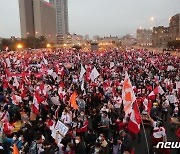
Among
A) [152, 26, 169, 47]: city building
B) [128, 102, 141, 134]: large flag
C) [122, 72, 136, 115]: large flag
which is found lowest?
[128, 102, 141, 134]: large flag

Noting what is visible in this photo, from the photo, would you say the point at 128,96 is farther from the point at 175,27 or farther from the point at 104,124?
the point at 175,27

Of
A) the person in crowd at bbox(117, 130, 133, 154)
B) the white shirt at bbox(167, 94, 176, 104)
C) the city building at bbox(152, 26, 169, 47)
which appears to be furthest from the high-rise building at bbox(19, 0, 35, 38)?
the person in crowd at bbox(117, 130, 133, 154)

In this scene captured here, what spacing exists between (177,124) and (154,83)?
639cm

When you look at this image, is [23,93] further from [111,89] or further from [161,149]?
[161,149]

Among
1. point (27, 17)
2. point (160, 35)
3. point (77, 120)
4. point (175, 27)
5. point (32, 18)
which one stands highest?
point (27, 17)

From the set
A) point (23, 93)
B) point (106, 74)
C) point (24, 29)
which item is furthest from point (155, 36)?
point (23, 93)

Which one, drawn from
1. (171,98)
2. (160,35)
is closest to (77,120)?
(171,98)

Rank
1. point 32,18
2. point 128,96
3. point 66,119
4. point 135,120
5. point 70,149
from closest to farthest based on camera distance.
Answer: point 70,149 < point 135,120 < point 128,96 < point 66,119 < point 32,18

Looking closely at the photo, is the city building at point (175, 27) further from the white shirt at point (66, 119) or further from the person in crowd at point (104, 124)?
the white shirt at point (66, 119)

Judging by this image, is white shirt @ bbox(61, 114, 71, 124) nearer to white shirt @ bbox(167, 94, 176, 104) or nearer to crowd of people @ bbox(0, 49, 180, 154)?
crowd of people @ bbox(0, 49, 180, 154)

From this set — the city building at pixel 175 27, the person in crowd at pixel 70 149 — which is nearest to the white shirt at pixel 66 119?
the person in crowd at pixel 70 149

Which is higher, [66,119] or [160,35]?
[160,35]

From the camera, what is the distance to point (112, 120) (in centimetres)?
1037

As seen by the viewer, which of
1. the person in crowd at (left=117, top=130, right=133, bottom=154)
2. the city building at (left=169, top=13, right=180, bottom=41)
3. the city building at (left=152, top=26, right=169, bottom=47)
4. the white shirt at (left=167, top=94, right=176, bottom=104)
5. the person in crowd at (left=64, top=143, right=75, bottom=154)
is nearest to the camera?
the person in crowd at (left=64, top=143, right=75, bottom=154)
